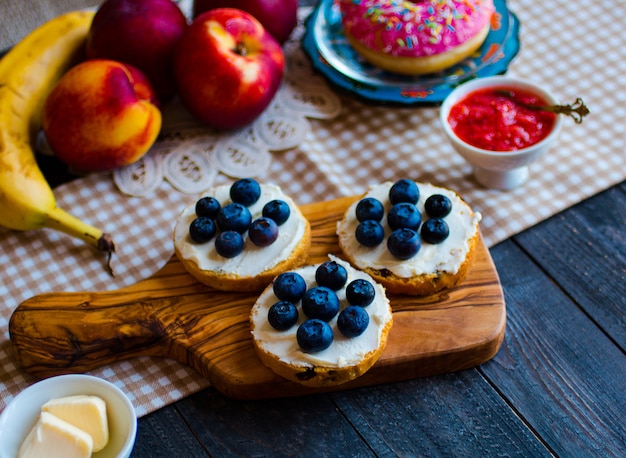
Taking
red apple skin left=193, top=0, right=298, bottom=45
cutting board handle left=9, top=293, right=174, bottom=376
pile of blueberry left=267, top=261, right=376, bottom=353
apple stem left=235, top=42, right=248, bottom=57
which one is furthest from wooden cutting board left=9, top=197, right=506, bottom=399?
red apple skin left=193, top=0, right=298, bottom=45

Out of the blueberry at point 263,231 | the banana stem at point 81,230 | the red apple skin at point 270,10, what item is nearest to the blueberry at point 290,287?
the blueberry at point 263,231

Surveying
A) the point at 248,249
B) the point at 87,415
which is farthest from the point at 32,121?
the point at 87,415

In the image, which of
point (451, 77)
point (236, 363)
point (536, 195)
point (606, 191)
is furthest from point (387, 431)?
point (451, 77)

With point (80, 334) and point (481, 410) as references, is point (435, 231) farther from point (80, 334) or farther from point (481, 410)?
point (80, 334)

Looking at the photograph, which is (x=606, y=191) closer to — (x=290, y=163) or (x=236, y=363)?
(x=290, y=163)

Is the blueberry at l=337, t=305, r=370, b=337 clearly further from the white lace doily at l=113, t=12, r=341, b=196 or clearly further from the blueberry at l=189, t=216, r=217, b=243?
the white lace doily at l=113, t=12, r=341, b=196

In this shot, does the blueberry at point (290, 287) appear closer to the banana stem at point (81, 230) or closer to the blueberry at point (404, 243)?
the blueberry at point (404, 243)
